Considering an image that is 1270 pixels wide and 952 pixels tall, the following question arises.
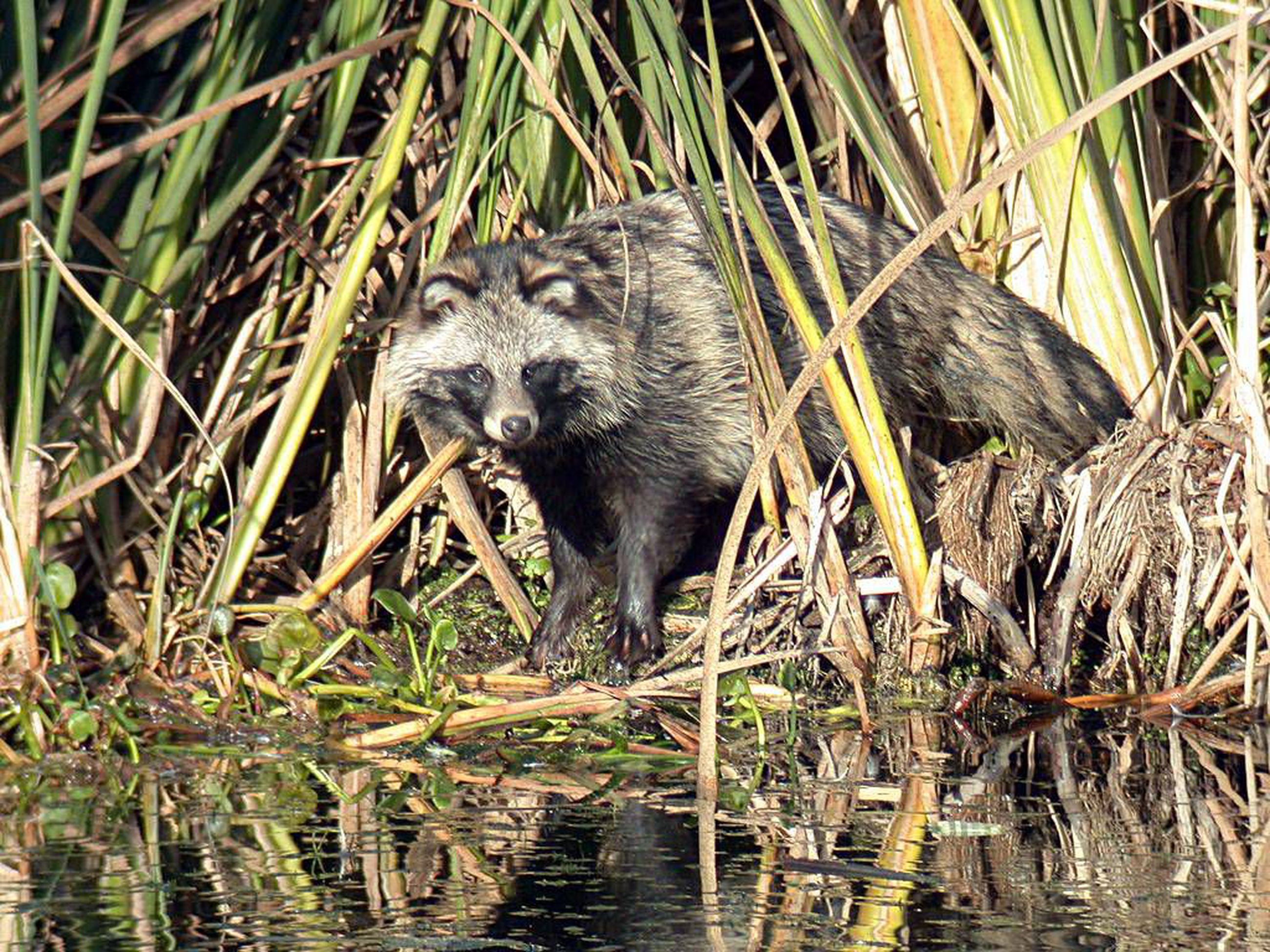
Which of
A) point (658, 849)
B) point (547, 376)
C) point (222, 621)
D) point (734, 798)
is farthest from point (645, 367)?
point (658, 849)

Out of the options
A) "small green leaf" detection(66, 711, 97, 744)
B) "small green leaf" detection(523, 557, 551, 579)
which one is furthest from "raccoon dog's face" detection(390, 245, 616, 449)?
"small green leaf" detection(66, 711, 97, 744)

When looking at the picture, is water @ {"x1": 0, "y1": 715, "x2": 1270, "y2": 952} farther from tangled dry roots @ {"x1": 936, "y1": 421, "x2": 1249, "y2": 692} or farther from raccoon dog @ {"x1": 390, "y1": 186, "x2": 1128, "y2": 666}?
raccoon dog @ {"x1": 390, "y1": 186, "x2": 1128, "y2": 666}

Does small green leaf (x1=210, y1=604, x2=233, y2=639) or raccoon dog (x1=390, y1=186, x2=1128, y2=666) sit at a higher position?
raccoon dog (x1=390, y1=186, x2=1128, y2=666)

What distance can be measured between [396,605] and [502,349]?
0.80 m

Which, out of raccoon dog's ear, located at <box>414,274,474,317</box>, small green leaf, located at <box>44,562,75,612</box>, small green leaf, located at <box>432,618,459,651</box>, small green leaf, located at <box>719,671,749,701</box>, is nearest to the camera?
small green leaf, located at <box>44,562,75,612</box>

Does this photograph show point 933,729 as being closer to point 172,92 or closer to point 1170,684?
point 1170,684

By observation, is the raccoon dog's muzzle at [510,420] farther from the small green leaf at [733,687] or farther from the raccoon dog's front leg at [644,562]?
the small green leaf at [733,687]

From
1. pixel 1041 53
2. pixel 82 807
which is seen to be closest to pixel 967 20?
pixel 1041 53

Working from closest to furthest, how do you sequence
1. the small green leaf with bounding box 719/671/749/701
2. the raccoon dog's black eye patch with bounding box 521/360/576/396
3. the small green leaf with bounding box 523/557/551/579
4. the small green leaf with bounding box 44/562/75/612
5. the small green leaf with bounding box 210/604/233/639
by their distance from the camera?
the small green leaf with bounding box 44/562/75/612, the small green leaf with bounding box 719/671/749/701, the small green leaf with bounding box 210/604/233/639, the raccoon dog's black eye patch with bounding box 521/360/576/396, the small green leaf with bounding box 523/557/551/579

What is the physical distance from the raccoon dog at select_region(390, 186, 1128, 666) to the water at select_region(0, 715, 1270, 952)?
3.90 ft

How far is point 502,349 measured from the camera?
16.9 ft

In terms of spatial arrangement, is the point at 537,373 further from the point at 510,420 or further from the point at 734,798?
the point at 734,798

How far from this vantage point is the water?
108 inches

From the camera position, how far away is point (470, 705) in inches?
175
